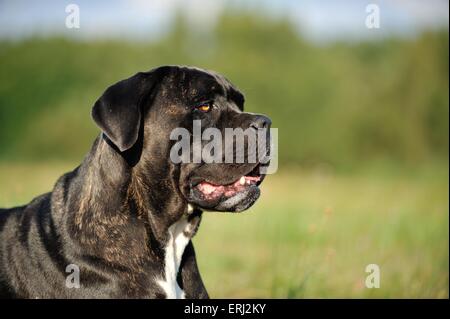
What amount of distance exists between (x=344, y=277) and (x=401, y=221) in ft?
9.33

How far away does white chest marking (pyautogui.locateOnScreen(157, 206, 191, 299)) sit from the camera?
3588 mm

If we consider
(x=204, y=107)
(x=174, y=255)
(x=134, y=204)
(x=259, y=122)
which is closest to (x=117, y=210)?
(x=134, y=204)

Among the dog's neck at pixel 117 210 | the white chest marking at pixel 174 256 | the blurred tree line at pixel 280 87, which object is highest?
the blurred tree line at pixel 280 87

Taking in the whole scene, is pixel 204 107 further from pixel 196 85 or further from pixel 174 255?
pixel 174 255

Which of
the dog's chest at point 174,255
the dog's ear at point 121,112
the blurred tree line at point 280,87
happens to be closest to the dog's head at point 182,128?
the dog's ear at point 121,112

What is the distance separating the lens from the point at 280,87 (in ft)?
81.6

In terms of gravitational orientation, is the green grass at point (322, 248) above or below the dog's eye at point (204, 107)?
below

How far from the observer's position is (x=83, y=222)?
11.6ft

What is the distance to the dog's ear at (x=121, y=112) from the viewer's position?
346 centimetres

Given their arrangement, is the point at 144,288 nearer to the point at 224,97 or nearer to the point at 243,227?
the point at 224,97

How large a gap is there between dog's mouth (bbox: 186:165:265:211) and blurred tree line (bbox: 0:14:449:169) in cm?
1722

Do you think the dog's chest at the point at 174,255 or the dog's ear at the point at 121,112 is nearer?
the dog's ear at the point at 121,112

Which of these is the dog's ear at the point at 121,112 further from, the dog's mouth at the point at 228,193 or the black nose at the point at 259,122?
the black nose at the point at 259,122

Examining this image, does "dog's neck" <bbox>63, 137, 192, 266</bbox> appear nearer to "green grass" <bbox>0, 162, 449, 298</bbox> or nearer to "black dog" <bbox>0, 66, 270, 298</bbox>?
"black dog" <bbox>0, 66, 270, 298</bbox>
